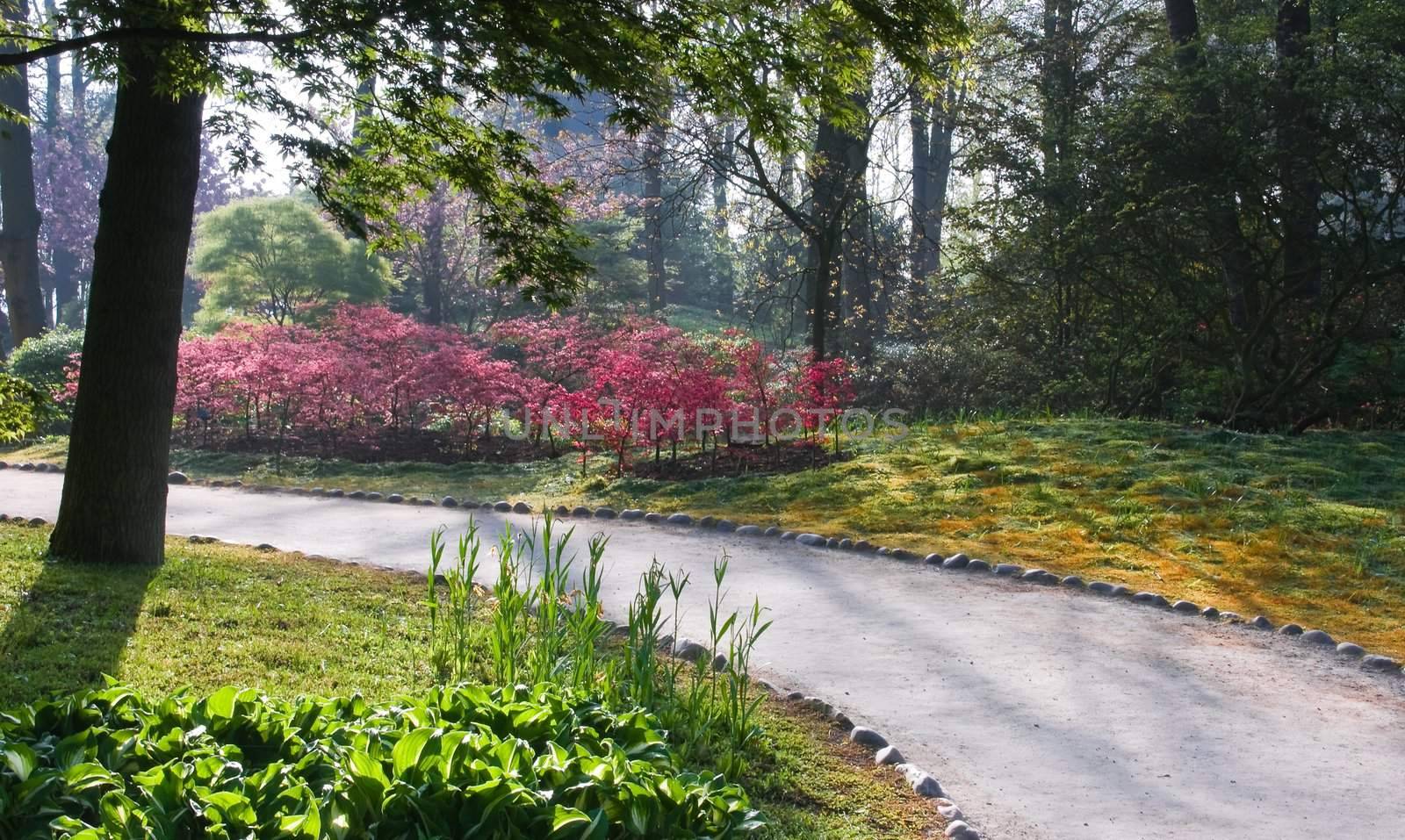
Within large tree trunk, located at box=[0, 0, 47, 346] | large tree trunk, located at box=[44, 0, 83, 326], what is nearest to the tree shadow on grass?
large tree trunk, located at box=[0, 0, 47, 346]

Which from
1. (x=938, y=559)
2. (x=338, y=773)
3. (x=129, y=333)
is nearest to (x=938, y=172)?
(x=938, y=559)

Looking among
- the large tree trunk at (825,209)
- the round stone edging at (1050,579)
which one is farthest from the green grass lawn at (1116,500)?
the large tree trunk at (825,209)

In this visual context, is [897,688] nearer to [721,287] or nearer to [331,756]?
[331,756]

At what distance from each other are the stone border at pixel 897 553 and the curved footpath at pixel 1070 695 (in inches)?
4.2

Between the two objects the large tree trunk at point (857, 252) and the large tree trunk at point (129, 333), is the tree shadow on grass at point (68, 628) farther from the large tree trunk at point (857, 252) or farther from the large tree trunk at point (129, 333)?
the large tree trunk at point (857, 252)

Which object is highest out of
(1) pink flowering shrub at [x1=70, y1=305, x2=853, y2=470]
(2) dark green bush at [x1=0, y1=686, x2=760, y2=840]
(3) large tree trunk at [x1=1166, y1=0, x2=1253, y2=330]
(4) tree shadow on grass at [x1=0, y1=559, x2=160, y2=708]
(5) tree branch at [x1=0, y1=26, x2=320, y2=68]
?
(3) large tree trunk at [x1=1166, y1=0, x2=1253, y2=330]

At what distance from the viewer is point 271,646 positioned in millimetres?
4434

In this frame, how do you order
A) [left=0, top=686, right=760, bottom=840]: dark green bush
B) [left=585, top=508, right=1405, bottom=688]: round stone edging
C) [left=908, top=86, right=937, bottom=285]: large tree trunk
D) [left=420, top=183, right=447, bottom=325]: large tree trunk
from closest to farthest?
[left=0, top=686, right=760, bottom=840]: dark green bush < [left=585, top=508, right=1405, bottom=688]: round stone edging < [left=908, top=86, right=937, bottom=285]: large tree trunk < [left=420, top=183, right=447, bottom=325]: large tree trunk

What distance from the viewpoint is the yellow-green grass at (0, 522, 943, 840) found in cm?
333

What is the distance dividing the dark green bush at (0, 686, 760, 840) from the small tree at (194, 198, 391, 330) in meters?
16.8

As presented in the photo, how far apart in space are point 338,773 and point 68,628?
2781 millimetres

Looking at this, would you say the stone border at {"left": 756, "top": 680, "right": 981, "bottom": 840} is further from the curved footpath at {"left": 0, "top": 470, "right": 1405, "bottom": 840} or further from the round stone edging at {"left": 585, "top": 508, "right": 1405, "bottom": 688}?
the round stone edging at {"left": 585, "top": 508, "right": 1405, "bottom": 688}

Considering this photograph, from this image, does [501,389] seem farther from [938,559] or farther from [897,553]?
[938,559]

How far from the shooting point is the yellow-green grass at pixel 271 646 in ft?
10.9
